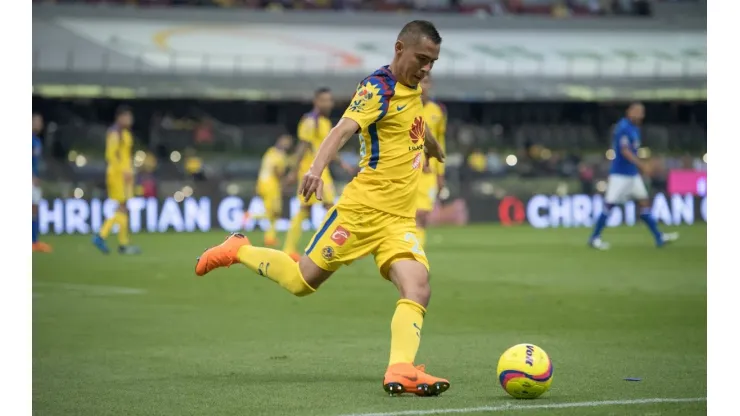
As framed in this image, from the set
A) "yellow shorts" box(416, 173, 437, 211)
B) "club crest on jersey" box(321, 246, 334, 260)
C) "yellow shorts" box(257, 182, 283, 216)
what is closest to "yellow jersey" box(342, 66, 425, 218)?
"club crest on jersey" box(321, 246, 334, 260)

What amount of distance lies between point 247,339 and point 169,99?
3020cm

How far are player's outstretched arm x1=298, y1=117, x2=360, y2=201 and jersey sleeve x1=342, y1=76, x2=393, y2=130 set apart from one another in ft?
0.16

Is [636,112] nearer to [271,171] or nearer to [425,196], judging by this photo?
[425,196]

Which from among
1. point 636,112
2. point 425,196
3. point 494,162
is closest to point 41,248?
point 425,196

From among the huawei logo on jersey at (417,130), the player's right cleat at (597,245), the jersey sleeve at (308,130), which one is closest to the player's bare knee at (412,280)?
the huawei logo on jersey at (417,130)

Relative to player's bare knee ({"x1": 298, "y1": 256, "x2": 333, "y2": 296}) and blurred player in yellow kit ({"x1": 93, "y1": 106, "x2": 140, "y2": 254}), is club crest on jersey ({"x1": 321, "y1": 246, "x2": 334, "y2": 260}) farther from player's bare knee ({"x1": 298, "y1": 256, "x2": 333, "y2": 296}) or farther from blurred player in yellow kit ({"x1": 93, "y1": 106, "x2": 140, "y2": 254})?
blurred player in yellow kit ({"x1": 93, "y1": 106, "x2": 140, "y2": 254})

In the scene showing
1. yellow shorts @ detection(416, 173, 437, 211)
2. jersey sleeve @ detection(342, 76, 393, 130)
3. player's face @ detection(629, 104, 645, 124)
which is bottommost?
yellow shorts @ detection(416, 173, 437, 211)

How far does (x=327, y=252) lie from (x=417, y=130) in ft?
3.01

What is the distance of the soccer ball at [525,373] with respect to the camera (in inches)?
270

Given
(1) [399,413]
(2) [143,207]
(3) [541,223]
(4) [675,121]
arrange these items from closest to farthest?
(1) [399,413] < (2) [143,207] < (3) [541,223] < (4) [675,121]

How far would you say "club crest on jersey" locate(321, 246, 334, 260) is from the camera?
292 inches

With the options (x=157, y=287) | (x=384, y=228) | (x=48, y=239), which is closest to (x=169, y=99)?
(x=48, y=239)
